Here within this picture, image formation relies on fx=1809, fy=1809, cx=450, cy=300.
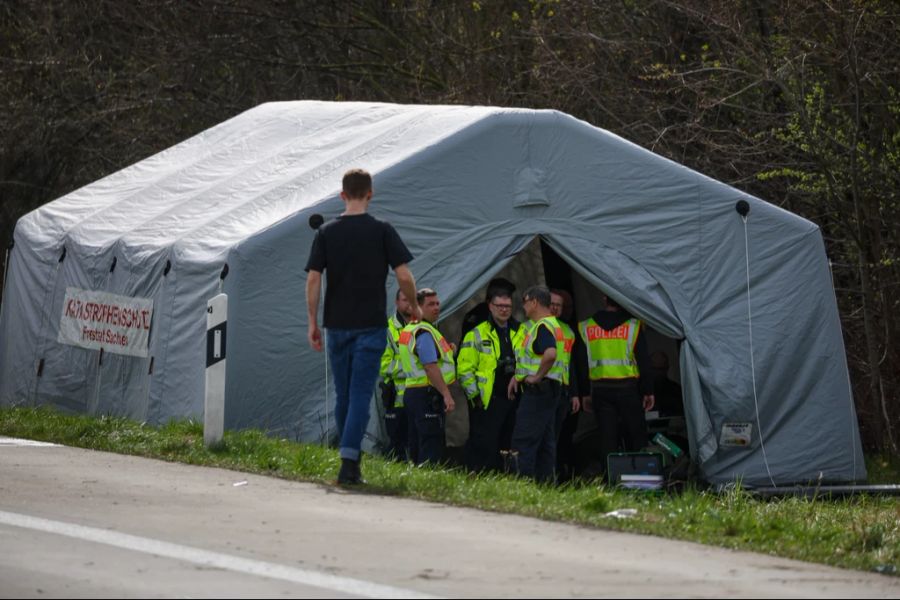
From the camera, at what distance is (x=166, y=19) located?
26.6 metres

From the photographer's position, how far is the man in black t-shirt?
9.69 metres

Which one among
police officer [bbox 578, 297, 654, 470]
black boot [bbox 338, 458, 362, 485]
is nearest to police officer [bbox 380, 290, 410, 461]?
police officer [bbox 578, 297, 654, 470]

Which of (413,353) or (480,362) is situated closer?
(413,353)

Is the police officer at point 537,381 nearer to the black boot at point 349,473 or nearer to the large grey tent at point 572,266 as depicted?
the large grey tent at point 572,266

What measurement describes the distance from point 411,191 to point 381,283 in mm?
4348

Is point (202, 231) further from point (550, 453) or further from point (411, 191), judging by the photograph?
point (550, 453)

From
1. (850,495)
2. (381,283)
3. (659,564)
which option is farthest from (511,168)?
(659,564)

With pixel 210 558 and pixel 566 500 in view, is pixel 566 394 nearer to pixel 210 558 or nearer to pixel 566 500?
pixel 566 500

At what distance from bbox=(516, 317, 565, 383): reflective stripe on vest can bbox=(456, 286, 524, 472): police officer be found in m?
0.53

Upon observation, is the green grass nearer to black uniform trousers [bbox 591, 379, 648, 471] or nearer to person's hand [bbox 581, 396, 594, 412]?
black uniform trousers [bbox 591, 379, 648, 471]

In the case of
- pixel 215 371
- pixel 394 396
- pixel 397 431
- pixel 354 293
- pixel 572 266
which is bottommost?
pixel 397 431

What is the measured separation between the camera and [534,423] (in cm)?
1295

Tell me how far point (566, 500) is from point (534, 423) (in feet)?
10.6

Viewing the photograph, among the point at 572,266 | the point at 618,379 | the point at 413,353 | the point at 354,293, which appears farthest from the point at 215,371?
the point at 572,266
